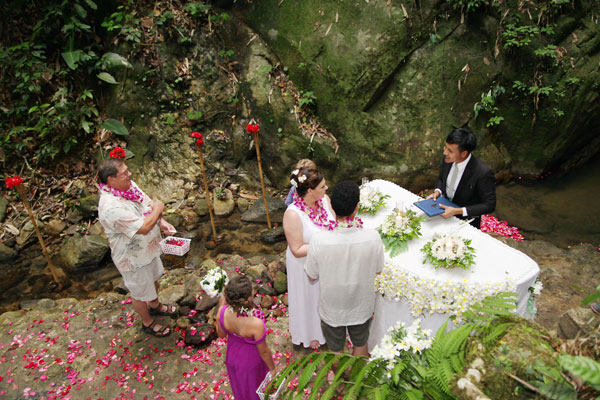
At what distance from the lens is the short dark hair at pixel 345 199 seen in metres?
2.72

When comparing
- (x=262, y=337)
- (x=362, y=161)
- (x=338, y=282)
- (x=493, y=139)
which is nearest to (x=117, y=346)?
(x=262, y=337)

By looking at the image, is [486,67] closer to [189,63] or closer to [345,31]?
[345,31]

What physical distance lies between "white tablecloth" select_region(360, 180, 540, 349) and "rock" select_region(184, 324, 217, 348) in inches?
78.6

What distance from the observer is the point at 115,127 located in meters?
7.56

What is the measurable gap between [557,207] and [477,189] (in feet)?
14.6

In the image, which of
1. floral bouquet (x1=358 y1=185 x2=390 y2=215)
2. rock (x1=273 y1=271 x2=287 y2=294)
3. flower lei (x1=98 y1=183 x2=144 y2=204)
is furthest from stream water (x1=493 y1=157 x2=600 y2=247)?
flower lei (x1=98 y1=183 x2=144 y2=204)

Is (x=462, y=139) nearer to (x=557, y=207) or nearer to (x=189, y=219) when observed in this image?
(x=557, y=207)

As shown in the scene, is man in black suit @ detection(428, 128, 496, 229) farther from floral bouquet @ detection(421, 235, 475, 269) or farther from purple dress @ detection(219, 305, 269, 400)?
purple dress @ detection(219, 305, 269, 400)

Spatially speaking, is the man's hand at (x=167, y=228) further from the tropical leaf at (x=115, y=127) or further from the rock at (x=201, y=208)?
the tropical leaf at (x=115, y=127)

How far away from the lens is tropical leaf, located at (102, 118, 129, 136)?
24.7ft

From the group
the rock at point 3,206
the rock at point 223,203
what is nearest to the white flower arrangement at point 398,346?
the rock at point 223,203

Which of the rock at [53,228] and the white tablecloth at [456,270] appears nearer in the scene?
the white tablecloth at [456,270]

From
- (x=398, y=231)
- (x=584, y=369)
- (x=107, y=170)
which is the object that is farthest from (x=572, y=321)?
(x=107, y=170)

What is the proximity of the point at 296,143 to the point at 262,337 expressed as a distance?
5.30m
